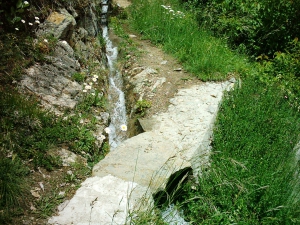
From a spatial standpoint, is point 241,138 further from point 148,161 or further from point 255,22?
point 255,22

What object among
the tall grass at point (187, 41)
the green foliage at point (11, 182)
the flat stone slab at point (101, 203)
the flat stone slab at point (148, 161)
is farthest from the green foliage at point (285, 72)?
the green foliage at point (11, 182)

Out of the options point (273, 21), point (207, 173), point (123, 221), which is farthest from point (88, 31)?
point (123, 221)

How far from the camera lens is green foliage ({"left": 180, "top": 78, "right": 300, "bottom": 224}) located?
12.8 feet

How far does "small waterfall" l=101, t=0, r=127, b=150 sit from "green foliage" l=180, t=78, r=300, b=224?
1710mm

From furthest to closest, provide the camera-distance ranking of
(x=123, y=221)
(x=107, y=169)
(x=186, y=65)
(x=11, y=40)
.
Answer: (x=186, y=65)
(x=11, y=40)
(x=107, y=169)
(x=123, y=221)

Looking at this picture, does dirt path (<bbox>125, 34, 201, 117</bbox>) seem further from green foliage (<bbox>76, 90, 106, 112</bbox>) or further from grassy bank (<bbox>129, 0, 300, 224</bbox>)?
green foliage (<bbox>76, 90, 106, 112</bbox>)

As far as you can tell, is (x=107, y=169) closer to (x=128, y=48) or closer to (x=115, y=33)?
(x=128, y=48)

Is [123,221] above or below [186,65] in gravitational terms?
below

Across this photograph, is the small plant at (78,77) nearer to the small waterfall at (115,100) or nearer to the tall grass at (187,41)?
the small waterfall at (115,100)

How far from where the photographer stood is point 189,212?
Answer: 14.3 feet

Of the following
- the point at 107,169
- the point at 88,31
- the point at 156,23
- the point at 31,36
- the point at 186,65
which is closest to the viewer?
the point at 107,169

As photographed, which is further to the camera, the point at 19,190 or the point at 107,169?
the point at 107,169

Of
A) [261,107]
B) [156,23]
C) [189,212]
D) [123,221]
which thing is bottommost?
[189,212]

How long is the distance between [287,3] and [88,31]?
4.96 metres
